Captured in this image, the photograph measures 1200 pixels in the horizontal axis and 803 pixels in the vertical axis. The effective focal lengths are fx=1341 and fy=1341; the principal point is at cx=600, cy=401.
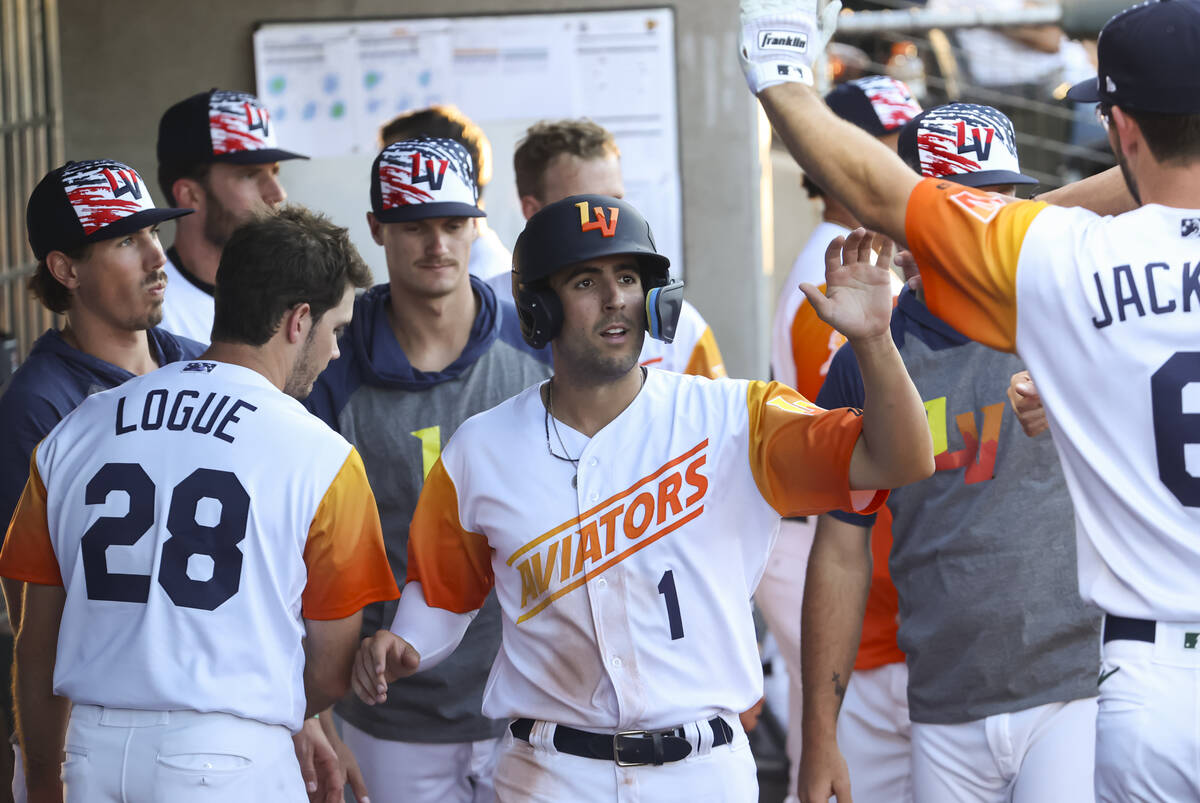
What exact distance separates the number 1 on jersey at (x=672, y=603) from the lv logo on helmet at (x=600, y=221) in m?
0.81

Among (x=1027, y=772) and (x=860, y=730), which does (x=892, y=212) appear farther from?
(x=860, y=730)

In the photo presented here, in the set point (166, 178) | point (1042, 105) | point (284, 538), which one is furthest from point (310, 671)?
point (1042, 105)

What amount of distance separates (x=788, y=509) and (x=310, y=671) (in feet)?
4.06

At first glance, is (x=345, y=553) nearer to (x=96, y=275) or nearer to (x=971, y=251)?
(x=96, y=275)

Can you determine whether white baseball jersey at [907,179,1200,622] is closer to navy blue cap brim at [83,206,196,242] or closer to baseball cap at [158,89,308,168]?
navy blue cap brim at [83,206,196,242]

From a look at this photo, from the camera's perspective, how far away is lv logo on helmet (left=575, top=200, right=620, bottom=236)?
10.4ft

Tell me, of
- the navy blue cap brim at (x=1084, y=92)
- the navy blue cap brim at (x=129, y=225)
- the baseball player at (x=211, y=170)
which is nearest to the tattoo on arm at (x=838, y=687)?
the navy blue cap brim at (x=1084, y=92)

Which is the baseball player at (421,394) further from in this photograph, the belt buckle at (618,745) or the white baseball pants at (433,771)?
the belt buckle at (618,745)

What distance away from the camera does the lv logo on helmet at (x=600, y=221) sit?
318cm

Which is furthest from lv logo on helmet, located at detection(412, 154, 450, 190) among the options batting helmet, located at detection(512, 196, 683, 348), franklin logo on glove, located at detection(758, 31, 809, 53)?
franklin logo on glove, located at detection(758, 31, 809, 53)

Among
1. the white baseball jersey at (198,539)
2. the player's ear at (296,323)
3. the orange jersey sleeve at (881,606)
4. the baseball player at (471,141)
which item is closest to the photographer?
the white baseball jersey at (198,539)

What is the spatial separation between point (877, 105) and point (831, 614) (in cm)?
227

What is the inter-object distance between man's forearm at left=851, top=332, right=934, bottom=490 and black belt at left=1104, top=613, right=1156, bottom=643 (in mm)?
481

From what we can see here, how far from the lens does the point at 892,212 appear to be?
8.72ft
